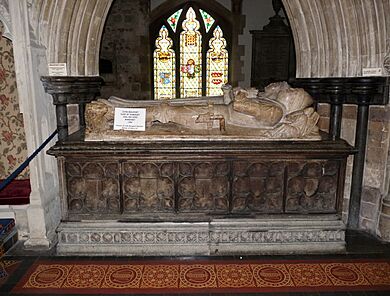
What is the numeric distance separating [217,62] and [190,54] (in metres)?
0.65

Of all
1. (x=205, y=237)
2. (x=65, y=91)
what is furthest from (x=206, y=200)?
(x=65, y=91)

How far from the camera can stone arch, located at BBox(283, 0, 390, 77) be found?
3.10m

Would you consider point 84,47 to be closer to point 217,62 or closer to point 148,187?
point 148,187

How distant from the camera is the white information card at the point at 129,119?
292cm

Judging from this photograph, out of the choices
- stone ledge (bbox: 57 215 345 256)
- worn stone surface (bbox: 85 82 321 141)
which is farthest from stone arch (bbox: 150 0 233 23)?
stone ledge (bbox: 57 215 345 256)

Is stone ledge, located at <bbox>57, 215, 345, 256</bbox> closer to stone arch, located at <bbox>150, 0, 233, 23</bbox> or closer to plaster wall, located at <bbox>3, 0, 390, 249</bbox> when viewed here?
plaster wall, located at <bbox>3, 0, 390, 249</bbox>

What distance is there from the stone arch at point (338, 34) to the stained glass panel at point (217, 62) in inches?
160

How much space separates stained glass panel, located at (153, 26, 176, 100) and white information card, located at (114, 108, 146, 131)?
4928mm

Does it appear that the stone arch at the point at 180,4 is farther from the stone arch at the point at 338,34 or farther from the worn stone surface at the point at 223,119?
the worn stone surface at the point at 223,119

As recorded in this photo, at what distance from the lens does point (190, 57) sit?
25.7 ft

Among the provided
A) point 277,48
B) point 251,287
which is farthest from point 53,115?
point 277,48

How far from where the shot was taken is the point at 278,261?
2.83 metres

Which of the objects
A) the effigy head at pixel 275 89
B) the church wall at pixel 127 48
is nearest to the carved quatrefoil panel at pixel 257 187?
the effigy head at pixel 275 89

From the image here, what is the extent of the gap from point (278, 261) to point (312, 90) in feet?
6.20
